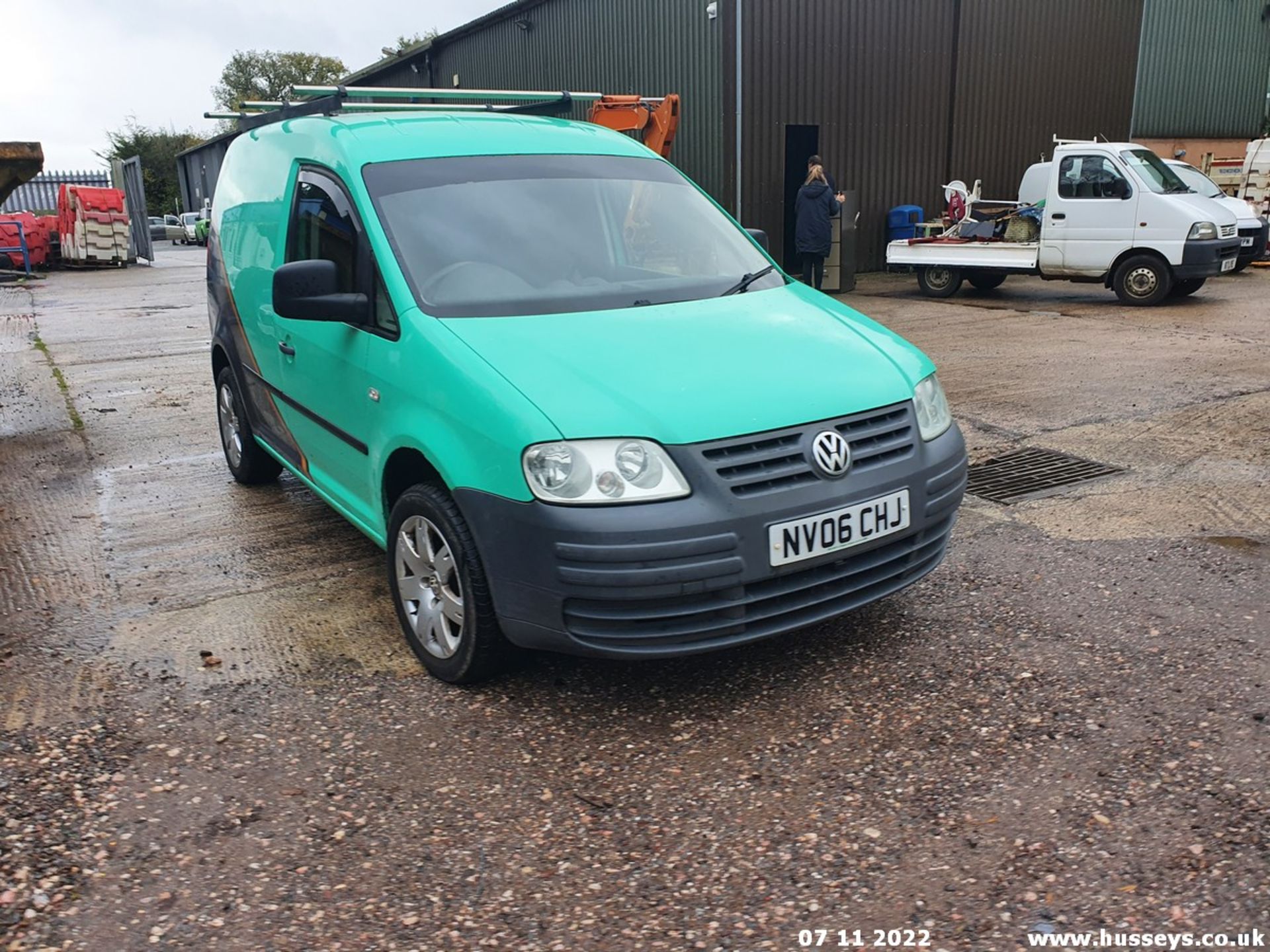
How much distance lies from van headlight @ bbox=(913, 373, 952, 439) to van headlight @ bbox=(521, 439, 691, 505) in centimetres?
99

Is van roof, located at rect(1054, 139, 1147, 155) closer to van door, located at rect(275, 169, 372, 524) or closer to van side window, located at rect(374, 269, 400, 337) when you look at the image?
van door, located at rect(275, 169, 372, 524)

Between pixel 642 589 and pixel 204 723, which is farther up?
pixel 642 589

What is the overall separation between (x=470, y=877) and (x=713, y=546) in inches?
42.6

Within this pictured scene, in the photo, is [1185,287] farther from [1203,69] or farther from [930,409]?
[1203,69]

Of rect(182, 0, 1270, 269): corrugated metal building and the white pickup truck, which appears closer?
the white pickup truck

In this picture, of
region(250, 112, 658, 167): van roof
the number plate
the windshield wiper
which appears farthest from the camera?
region(250, 112, 658, 167): van roof

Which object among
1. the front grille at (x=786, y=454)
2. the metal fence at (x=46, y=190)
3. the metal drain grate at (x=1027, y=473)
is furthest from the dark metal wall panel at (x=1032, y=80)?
the metal fence at (x=46, y=190)

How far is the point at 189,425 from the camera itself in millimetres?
7379

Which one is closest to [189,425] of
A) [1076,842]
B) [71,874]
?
[71,874]

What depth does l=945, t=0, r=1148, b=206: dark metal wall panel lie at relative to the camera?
19266 mm

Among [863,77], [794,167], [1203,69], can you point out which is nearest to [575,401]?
[863,77]

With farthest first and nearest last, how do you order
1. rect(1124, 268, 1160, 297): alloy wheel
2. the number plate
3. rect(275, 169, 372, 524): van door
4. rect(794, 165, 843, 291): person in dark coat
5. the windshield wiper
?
rect(794, 165, 843, 291): person in dark coat < rect(1124, 268, 1160, 297): alloy wheel < the windshield wiper < rect(275, 169, 372, 524): van door < the number plate

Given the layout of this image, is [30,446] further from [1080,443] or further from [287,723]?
[1080,443]

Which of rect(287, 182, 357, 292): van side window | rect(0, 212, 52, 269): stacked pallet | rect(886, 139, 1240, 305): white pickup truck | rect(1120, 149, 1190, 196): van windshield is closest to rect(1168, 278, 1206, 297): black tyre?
rect(886, 139, 1240, 305): white pickup truck
